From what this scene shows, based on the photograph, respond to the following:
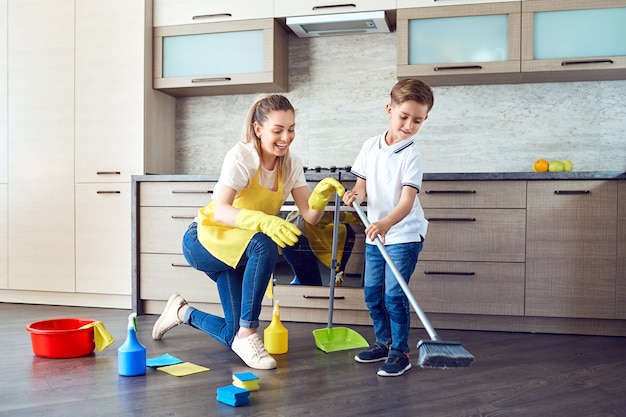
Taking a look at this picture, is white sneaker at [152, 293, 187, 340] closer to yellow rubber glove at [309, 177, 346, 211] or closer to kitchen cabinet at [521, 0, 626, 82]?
yellow rubber glove at [309, 177, 346, 211]

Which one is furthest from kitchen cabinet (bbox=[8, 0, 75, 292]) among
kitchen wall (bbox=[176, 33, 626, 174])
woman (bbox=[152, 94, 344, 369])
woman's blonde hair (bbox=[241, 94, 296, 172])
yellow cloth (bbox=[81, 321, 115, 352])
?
A: woman's blonde hair (bbox=[241, 94, 296, 172])

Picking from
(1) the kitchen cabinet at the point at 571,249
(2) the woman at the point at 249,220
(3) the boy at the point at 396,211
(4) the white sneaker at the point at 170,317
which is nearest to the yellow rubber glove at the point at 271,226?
(2) the woman at the point at 249,220

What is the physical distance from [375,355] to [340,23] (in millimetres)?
1896

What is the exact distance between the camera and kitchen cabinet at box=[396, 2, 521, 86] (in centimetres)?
320

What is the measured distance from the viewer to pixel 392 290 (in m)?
2.21

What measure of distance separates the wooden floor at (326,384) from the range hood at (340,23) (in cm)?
171

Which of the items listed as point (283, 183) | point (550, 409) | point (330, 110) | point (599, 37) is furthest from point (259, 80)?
point (550, 409)

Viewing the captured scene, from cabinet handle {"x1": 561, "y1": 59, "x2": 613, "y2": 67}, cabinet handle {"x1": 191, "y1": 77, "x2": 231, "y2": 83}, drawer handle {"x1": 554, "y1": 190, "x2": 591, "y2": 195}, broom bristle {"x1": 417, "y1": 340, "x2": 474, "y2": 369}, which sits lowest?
broom bristle {"x1": 417, "y1": 340, "x2": 474, "y2": 369}

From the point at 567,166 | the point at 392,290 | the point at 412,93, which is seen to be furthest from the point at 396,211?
the point at 567,166

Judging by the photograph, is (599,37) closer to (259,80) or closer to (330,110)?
(330,110)

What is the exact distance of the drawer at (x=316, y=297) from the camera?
3.06 meters

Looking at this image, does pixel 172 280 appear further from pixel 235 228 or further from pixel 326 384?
pixel 326 384

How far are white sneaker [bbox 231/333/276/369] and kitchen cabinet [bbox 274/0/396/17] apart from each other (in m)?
1.92

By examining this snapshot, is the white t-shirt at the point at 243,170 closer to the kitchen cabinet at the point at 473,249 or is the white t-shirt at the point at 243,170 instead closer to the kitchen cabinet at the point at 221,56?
the kitchen cabinet at the point at 473,249
